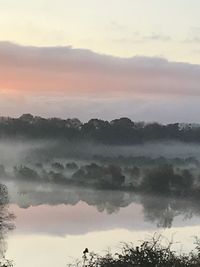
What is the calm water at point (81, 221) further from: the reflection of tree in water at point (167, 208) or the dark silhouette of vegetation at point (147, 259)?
the dark silhouette of vegetation at point (147, 259)

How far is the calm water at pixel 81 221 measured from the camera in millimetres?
18297

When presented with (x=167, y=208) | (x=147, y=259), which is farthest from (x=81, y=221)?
(x=147, y=259)

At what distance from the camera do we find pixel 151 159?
46.2 m

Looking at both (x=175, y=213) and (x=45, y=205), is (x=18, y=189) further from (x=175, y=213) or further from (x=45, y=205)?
(x=175, y=213)

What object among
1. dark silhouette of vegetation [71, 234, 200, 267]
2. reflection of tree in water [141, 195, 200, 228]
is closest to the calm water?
reflection of tree in water [141, 195, 200, 228]

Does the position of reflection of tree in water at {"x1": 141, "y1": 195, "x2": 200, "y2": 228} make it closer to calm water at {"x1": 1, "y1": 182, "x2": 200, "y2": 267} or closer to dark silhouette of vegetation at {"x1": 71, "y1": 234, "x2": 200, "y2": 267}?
calm water at {"x1": 1, "y1": 182, "x2": 200, "y2": 267}

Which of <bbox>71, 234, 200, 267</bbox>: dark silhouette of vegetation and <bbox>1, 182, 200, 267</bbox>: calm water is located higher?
<bbox>71, 234, 200, 267</bbox>: dark silhouette of vegetation

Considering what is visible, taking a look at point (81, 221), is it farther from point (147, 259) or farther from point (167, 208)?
point (147, 259)

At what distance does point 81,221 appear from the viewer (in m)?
28.6

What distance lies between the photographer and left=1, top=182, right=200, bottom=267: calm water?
1830 cm

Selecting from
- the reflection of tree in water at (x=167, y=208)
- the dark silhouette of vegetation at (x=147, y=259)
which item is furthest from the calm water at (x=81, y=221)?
the dark silhouette of vegetation at (x=147, y=259)

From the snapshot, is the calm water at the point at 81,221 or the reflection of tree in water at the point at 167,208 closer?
the calm water at the point at 81,221

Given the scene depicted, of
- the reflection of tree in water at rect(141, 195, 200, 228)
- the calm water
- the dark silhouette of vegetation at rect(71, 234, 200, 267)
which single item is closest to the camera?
the dark silhouette of vegetation at rect(71, 234, 200, 267)

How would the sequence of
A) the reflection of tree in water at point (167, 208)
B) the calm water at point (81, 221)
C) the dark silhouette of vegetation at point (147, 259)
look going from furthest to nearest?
1. the reflection of tree in water at point (167, 208)
2. the calm water at point (81, 221)
3. the dark silhouette of vegetation at point (147, 259)
